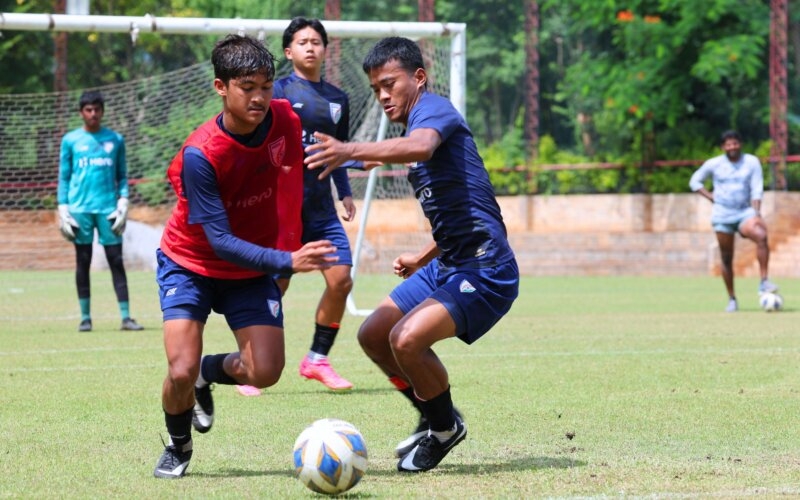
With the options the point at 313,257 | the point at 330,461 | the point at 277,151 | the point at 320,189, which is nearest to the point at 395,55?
the point at 277,151

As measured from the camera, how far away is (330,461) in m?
4.82

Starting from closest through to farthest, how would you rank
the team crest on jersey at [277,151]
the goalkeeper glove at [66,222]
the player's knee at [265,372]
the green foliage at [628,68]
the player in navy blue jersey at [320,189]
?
the team crest on jersey at [277,151], the player's knee at [265,372], the player in navy blue jersey at [320,189], the goalkeeper glove at [66,222], the green foliage at [628,68]

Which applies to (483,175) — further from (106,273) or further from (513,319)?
(106,273)

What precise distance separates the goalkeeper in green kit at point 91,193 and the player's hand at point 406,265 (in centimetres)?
681

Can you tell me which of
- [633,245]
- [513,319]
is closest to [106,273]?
[633,245]

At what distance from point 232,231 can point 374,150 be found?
87 centimetres

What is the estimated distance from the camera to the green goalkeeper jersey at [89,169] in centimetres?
1249

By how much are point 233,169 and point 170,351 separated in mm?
828

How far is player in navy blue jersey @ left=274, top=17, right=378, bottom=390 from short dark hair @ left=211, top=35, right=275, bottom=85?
293 cm

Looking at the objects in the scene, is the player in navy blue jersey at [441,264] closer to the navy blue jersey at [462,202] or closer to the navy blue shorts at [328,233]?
the navy blue jersey at [462,202]

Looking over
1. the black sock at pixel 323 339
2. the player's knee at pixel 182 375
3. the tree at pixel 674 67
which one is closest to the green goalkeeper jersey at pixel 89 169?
the black sock at pixel 323 339

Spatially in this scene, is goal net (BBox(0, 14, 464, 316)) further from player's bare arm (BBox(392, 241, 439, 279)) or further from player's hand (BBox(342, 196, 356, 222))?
player's bare arm (BBox(392, 241, 439, 279))

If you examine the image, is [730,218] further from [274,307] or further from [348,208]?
[274,307]

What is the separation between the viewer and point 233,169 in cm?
523
